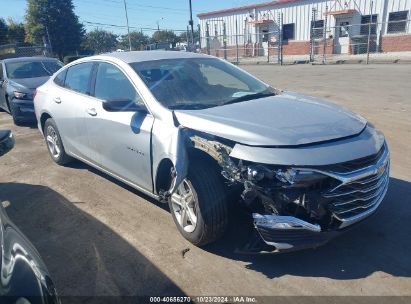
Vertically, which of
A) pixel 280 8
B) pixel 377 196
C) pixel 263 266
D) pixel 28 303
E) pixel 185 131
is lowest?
pixel 263 266

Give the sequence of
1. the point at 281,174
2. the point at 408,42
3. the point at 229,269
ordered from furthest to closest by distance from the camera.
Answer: the point at 408,42 < the point at 229,269 < the point at 281,174

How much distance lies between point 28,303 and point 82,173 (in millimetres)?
3993

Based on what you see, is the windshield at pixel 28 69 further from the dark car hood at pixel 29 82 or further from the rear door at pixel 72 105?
the rear door at pixel 72 105

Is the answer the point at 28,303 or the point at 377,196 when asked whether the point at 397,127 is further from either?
the point at 28,303

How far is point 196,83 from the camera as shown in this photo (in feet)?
13.1

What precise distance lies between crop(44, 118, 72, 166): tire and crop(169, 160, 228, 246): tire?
9.81 feet

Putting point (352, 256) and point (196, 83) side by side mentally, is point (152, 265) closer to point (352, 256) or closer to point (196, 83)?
point (352, 256)

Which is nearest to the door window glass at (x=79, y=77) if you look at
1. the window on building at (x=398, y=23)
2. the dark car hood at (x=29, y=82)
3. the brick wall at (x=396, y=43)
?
the dark car hood at (x=29, y=82)

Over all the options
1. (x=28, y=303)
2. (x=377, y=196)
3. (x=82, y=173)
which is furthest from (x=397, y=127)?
(x=28, y=303)

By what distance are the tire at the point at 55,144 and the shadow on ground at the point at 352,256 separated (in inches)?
124

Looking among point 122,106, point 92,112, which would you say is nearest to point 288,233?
point 122,106

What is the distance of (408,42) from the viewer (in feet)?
84.4

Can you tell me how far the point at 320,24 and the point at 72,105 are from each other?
30.2 m

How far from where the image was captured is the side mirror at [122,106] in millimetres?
→ 3611
